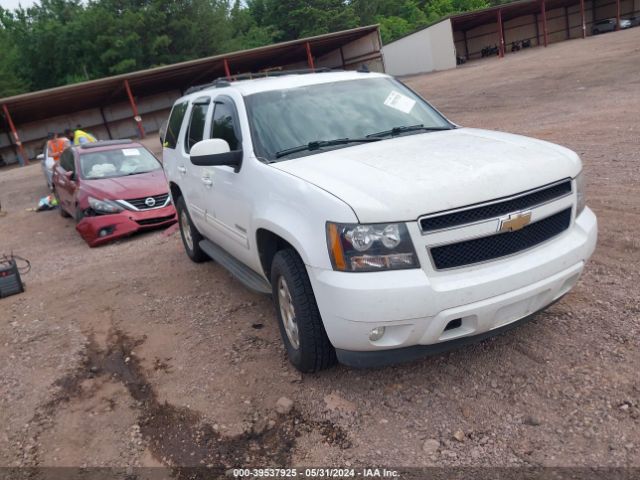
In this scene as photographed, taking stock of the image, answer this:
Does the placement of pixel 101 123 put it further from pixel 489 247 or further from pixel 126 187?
pixel 489 247

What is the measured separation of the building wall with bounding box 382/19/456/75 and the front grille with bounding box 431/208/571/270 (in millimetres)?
37420

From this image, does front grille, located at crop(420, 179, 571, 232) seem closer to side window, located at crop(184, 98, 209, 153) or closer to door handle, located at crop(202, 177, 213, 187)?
door handle, located at crop(202, 177, 213, 187)

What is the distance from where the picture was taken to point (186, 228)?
254 inches

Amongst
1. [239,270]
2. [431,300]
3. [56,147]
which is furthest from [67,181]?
[431,300]

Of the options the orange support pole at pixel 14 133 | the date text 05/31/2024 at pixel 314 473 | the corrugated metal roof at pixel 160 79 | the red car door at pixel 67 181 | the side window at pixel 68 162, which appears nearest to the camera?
the date text 05/31/2024 at pixel 314 473

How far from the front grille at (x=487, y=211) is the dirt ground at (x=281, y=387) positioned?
1.02m

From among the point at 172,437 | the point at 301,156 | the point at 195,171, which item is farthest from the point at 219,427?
the point at 195,171

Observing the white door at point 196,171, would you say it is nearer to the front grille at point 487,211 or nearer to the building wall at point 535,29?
the front grille at point 487,211

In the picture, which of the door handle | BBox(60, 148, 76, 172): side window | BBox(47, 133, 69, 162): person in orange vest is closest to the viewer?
the door handle

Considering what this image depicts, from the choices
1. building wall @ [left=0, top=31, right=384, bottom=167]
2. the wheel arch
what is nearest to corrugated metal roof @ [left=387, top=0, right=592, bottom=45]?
building wall @ [left=0, top=31, right=384, bottom=167]

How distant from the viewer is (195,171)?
512cm

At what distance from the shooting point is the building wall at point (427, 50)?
37406 mm

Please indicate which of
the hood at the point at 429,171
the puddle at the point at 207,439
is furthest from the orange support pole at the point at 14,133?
the hood at the point at 429,171

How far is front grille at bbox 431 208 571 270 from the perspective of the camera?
2.84 metres
